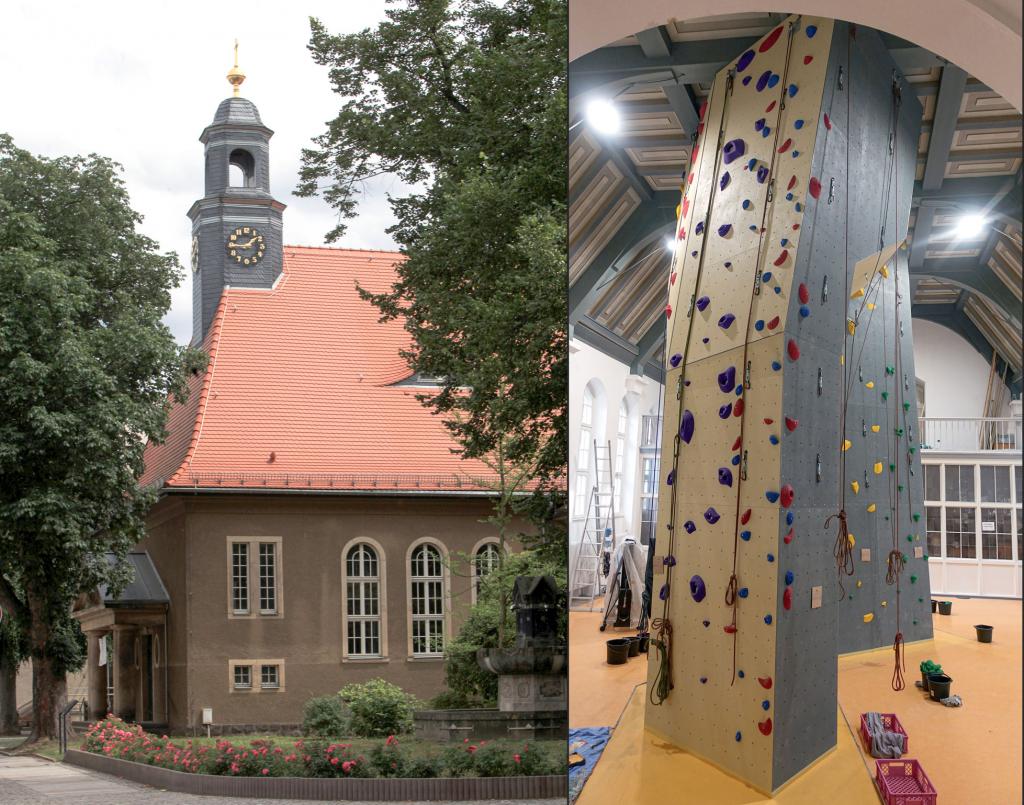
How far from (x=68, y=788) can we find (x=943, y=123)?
4.35m

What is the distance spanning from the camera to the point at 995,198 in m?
4.50

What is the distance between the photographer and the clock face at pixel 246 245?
399cm

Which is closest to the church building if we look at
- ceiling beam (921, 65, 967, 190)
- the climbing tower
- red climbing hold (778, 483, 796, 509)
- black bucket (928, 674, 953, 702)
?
the climbing tower

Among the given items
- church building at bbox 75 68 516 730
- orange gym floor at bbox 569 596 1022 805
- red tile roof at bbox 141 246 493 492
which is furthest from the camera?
orange gym floor at bbox 569 596 1022 805

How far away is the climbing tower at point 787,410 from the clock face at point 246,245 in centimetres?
184

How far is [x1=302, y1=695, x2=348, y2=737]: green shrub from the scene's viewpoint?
395cm

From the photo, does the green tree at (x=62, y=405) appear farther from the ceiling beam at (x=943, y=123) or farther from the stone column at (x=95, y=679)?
the ceiling beam at (x=943, y=123)

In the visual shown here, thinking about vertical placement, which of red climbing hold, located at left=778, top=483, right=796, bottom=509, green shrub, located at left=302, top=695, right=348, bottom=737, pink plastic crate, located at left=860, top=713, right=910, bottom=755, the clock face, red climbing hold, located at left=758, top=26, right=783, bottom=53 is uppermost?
red climbing hold, located at left=758, top=26, right=783, bottom=53

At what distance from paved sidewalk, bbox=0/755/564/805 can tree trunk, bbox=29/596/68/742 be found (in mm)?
109

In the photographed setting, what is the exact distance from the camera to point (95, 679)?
358 cm

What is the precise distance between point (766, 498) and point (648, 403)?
2.21ft

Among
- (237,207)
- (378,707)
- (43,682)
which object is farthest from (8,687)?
(237,207)

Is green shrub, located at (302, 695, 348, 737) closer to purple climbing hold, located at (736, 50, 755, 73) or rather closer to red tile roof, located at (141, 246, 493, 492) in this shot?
red tile roof, located at (141, 246, 493, 492)

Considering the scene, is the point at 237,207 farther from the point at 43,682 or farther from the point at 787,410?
the point at 787,410
